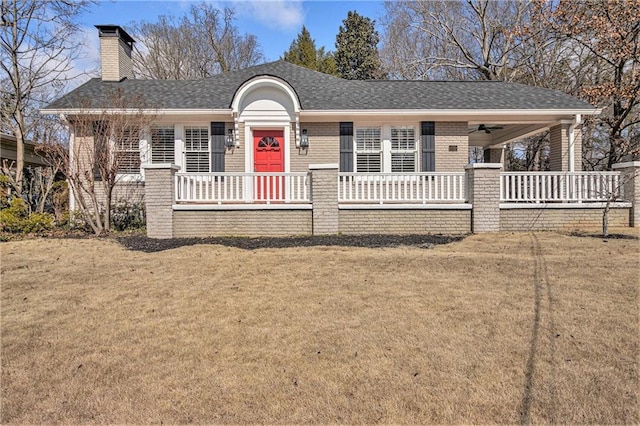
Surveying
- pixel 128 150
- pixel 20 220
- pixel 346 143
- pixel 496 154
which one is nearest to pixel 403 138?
pixel 346 143

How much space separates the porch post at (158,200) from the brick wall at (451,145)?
25.3 feet

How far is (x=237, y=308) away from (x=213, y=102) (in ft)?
29.4

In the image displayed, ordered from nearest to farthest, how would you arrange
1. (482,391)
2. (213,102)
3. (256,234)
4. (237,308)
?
(482,391)
(237,308)
(256,234)
(213,102)

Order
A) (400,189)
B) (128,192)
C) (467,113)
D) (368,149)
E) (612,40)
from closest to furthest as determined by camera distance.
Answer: (400,189), (128,192), (467,113), (368,149), (612,40)

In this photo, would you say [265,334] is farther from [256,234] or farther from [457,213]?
[457,213]

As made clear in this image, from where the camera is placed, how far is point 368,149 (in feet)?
40.7

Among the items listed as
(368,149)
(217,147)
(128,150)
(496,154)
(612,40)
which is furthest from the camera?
(496,154)

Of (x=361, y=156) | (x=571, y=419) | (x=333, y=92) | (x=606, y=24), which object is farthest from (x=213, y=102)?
(x=606, y=24)

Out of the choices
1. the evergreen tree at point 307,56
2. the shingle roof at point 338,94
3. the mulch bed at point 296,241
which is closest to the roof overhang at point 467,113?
the shingle roof at point 338,94

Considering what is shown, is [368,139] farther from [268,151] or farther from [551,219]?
[551,219]

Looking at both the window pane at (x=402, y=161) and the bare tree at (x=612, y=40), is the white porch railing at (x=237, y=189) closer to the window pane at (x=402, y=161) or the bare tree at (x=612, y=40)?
the window pane at (x=402, y=161)

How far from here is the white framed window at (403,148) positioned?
12398mm

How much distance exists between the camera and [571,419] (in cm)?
256

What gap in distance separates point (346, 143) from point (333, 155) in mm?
537
